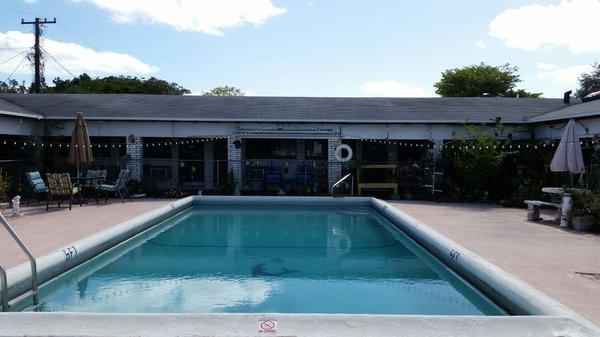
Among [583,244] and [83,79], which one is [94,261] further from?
[83,79]

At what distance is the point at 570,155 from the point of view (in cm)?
1134

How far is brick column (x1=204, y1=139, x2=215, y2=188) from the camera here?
60.0 feet

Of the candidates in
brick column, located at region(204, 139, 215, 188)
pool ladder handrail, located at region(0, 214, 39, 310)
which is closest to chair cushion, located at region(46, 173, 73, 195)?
brick column, located at region(204, 139, 215, 188)

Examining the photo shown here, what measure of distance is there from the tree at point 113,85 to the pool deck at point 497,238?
33.1 metres

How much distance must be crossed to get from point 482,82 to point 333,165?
3189cm

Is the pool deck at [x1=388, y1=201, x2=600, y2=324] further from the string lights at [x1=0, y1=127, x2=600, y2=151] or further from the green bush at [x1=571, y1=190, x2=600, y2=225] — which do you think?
the string lights at [x1=0, y1=127, x2=600, y2=151]

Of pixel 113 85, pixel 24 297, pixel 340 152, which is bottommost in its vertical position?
Result: pixel 24 297

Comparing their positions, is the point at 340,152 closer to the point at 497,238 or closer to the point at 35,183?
the point at 497,238

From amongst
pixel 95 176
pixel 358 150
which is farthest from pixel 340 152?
pixel 95 176

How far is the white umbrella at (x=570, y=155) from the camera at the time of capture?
444 inches

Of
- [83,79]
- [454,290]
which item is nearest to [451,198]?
[454,290]

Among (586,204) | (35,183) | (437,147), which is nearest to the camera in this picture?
(586,204)

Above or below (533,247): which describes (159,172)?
above

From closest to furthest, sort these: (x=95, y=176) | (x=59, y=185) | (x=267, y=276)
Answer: (x=267, y=276) < (x=59, y=185) < (x=95, y=176)
